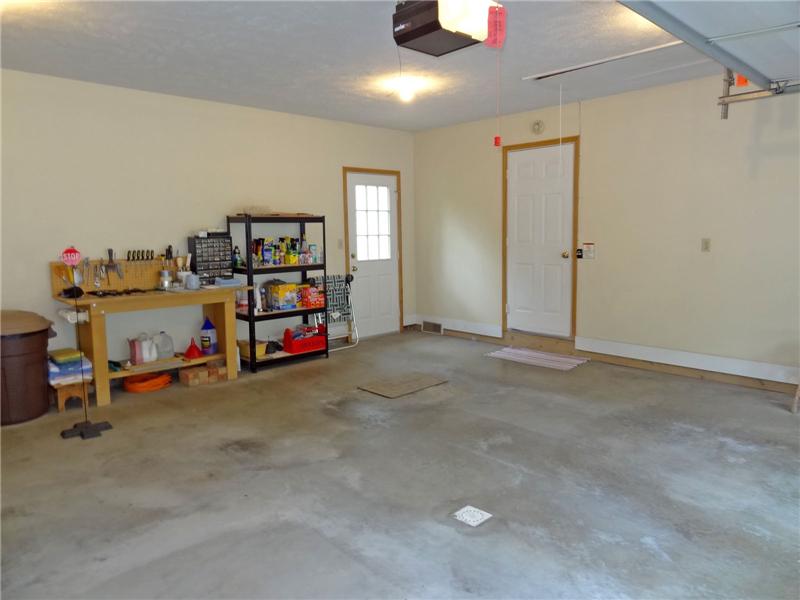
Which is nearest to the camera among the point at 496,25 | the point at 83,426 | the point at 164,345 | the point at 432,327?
the point at 496,25

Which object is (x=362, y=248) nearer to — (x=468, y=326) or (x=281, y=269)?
(x=281, y=269)

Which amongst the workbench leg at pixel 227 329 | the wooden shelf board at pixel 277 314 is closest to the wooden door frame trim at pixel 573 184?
the wooden shelf board at pixel 277 314

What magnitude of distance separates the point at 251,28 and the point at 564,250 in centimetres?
406

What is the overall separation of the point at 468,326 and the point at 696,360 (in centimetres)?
282

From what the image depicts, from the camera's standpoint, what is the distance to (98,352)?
459cm

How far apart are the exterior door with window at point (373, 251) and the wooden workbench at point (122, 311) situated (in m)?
2.10

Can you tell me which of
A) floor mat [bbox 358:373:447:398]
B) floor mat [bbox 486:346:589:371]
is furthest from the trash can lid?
floor mat [bbox 486:346:589:371]

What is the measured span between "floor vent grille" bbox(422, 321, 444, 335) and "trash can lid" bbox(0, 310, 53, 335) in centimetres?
469

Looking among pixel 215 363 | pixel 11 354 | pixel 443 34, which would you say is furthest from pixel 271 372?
pixel 443 34

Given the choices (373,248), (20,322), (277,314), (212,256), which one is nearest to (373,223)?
(373,248)

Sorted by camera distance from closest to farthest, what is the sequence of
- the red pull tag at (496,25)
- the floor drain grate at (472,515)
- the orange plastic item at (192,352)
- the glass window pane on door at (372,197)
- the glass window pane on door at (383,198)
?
the floor drain grate at (472,515) < the red pull tag at (496,25) < the orange plastic item at (192,352) < the glass window pane on door at (372,197) < the glass window pane on door at (383,198)

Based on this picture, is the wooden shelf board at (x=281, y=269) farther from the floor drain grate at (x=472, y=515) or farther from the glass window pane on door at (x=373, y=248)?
the floor drain grate at (x=472, y=515)

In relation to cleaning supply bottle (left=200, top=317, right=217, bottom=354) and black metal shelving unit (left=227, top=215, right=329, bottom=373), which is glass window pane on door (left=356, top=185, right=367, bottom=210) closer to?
black metal shelving unit (left=227, top=215, right=329, bottom=373)

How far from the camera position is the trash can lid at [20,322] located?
411 cm
